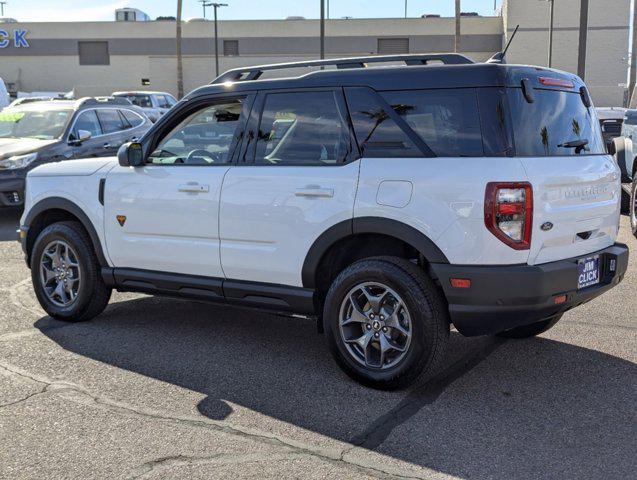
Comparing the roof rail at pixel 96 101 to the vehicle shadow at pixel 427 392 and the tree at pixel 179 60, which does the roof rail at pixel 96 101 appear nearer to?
the vehicle shadow at pixel 427 392

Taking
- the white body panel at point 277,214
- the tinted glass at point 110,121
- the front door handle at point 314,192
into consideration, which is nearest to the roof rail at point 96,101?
A: the tinted glass at point 110,121

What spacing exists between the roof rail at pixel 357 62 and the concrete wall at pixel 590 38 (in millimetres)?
50052

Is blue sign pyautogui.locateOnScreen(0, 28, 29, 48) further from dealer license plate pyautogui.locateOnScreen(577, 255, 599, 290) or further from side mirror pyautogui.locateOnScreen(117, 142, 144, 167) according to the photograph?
dealer license plate pyautogui.locateOnScreen(577, 255, 599, 290)

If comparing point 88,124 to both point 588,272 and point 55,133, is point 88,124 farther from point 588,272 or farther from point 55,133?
point 588,272

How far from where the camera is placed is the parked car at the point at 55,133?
35.2 ft

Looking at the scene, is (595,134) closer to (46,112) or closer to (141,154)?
(141,154)

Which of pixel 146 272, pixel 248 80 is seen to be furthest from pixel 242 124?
pixel 146 272

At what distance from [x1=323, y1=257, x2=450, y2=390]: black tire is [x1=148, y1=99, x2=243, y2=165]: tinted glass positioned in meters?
1.30

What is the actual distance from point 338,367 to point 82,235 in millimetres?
2380

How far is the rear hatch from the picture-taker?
4082 millimetres

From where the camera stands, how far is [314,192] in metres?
4.55

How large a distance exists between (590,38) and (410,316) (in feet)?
176

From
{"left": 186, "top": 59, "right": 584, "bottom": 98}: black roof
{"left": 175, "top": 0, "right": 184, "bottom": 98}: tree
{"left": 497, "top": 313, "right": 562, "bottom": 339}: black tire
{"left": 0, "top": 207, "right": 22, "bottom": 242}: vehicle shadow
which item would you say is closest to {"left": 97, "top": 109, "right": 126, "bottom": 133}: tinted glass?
{"left": 0, "top": 207, "right": 22, "bottom": 242}: vehicle shadow

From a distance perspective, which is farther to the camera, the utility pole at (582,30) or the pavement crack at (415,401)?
the utility pole at (582,30)
